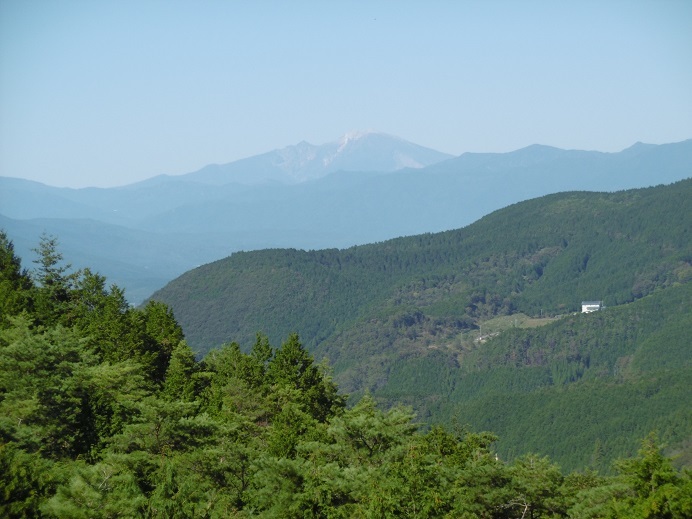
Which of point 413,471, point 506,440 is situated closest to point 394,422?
point 413,471

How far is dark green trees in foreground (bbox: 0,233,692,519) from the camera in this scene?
1166 inches

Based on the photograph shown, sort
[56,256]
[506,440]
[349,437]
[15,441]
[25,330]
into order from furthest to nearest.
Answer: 1. [506,440]
2. [56,256]
3. [25,330]
4. [349,437]
5. [15,441]

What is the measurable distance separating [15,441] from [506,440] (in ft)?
391

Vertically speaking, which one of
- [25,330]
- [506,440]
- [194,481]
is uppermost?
[25,330]

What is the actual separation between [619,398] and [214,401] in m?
113

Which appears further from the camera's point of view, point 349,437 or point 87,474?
point 349,437

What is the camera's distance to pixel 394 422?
4053 cm

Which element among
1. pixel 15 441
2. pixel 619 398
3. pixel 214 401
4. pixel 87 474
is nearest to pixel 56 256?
pixel 214 401

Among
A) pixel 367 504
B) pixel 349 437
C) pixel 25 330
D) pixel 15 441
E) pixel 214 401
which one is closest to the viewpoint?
pixel 367 504

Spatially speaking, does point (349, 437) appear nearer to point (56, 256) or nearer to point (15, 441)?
point (15, 441)

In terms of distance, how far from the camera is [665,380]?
154 meters

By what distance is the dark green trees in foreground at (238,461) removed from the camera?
29.6m

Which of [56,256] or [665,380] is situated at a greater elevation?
[56,256]

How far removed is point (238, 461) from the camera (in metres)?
38.2
